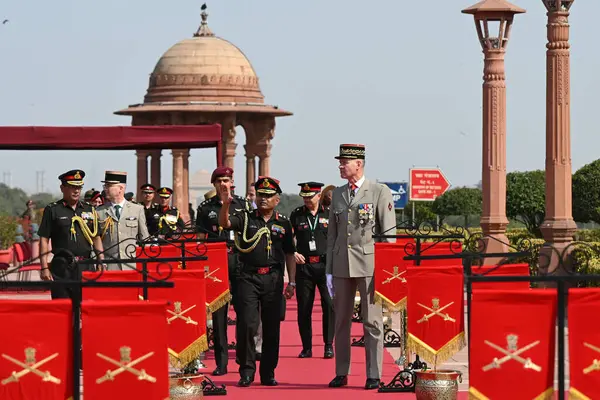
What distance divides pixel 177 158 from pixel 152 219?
109 ft

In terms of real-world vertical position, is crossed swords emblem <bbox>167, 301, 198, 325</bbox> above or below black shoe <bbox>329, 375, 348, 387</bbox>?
above

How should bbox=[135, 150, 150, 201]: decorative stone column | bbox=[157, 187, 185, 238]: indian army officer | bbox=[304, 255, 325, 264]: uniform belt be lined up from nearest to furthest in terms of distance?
bbox=[304, 255, 325, 264]: uniform belt → bbox=[157, 187, 185, 238]: indian army officer → bbox=[135, 150, 150, 201]: decorative stone column

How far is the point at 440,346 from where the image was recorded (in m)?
12.1

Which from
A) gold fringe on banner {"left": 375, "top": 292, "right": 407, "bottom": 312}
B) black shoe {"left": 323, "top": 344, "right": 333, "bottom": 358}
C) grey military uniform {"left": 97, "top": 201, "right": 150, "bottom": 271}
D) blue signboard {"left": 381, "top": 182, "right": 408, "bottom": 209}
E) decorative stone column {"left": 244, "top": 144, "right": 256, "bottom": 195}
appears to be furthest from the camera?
decorative stone column {"left": 244, "top": 144, "right": 256, "bottom": 195}

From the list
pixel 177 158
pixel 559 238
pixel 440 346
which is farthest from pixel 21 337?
pixel 177 158

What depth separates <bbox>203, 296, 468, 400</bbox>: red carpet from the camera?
12.9 m

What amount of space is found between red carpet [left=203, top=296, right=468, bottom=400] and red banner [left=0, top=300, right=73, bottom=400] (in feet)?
14.4

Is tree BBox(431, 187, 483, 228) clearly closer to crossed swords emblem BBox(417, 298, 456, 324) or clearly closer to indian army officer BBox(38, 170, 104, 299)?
indian army officer BBox(38, 170, 104, 299)

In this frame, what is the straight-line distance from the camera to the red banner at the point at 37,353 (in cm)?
846

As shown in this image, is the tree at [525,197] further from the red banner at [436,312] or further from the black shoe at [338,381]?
the red banner at [436,312]

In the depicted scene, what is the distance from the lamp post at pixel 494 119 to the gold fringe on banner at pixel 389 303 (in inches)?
434

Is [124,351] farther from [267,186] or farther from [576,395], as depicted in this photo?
[267,186]

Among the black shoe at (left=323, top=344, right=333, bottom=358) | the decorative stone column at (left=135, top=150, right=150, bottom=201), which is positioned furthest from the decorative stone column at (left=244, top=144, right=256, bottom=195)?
the black shoe at (left=323, top=344, right=333, bottom=358)

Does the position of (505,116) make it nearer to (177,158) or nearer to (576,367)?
(576,367)
